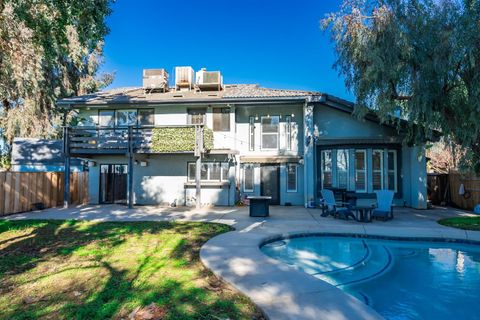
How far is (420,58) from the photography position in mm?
10078

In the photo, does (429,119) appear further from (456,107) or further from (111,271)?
(111,271)

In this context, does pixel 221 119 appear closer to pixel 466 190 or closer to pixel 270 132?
pixel 270 132

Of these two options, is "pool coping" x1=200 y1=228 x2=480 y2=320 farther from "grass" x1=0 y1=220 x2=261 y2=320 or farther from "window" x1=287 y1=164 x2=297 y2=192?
"window" x1=287 y1=164 x2=297 y2=192

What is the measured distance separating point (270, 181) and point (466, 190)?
9727mm

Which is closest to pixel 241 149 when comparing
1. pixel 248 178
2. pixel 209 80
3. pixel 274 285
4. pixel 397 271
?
pixel 248 178

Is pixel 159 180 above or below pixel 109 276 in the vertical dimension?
above

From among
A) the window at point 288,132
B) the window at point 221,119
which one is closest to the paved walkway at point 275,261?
the window at point 288,132

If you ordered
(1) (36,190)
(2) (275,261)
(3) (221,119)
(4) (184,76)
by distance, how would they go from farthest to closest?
(4) (184,76)
(3) (221,119)
(1) (36,190)
(2) (275,261)

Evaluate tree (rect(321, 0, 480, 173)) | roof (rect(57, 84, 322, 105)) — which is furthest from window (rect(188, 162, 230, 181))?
tree (rect(321, 0, 480, 173))

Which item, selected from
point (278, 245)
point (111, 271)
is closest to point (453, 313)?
point (278, 245)

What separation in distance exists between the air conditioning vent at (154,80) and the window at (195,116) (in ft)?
11.3

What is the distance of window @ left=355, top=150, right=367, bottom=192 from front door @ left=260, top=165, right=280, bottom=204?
160 inches

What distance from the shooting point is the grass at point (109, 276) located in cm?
367

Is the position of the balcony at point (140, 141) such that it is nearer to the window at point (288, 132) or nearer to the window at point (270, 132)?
the window at point (270, 132)
